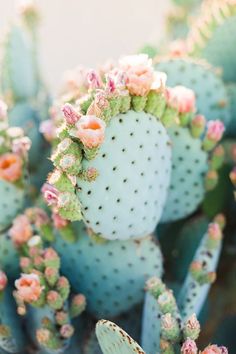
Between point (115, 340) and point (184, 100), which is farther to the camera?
point (184, 100)

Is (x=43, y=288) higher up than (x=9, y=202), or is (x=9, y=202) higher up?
(x=9, y=202)

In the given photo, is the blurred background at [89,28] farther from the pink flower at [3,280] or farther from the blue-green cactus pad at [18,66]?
the pink flower at [3,280]

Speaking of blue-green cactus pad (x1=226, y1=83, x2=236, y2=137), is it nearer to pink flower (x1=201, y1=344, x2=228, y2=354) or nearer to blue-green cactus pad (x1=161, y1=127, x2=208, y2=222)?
blue-green cactus pad (x1=161, y1=127, x2=208, y2=222)

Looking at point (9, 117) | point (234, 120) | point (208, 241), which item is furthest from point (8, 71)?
point (208, 241)

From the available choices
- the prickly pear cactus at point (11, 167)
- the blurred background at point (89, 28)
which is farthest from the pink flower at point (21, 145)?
the blurred background at point (89, 28)

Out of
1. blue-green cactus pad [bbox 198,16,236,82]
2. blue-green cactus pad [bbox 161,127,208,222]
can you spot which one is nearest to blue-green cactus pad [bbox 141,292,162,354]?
blue-green cactus pad [bbox 161,127,208,222]

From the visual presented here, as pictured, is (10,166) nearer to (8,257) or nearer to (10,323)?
(8,257)

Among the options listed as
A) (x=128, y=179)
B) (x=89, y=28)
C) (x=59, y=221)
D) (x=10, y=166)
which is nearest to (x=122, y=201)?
(x=128, y=179)
